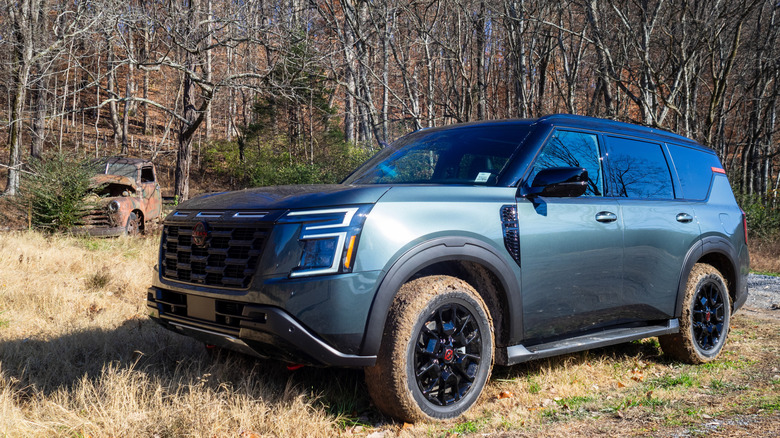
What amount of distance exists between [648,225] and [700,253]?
2.62 feet

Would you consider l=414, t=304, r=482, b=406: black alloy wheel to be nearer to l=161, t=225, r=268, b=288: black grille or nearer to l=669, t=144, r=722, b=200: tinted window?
l=161, t=225, r=268, b=288: black grille

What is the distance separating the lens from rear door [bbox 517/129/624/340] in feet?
12.5

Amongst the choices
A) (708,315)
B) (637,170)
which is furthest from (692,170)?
(708,315)

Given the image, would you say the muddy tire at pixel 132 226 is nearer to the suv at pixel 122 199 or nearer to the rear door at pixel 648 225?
the suv at pixel 122 199

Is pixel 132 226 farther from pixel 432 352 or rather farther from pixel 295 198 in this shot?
pixel 432 352

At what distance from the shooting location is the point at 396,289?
125 inches

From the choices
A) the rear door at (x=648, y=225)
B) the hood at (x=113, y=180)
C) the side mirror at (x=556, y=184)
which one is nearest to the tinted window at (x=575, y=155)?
the rear door at (x=648, y=225)

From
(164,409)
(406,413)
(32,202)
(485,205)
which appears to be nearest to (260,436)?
(164,409)

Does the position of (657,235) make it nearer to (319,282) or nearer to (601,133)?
(601,133)

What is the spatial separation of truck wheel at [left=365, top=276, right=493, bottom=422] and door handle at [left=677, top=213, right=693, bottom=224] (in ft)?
7.01

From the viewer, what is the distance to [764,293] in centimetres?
932

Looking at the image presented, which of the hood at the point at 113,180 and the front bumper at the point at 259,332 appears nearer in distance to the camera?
the front bumper at the point at 259,332

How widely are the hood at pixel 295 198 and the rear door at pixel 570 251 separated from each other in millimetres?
1089

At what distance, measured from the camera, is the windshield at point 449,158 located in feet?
13.4
